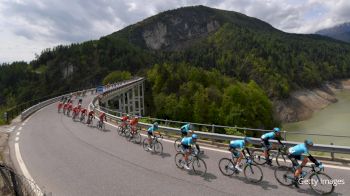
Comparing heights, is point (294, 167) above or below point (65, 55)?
below

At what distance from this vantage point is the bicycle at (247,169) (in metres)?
10.3

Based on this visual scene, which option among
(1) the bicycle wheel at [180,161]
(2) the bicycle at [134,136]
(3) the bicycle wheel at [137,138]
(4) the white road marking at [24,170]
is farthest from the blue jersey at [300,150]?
(2) the bicycle at [134,136]

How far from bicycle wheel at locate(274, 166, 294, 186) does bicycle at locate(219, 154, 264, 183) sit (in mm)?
505

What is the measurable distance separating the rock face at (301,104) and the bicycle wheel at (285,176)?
77873mm

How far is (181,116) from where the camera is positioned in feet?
232

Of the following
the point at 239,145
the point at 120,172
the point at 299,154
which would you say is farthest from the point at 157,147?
the point at 299,154

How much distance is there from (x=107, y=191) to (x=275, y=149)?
20.6ft

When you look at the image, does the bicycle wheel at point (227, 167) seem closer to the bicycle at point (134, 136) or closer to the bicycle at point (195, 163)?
the bicycle at point (195, 163)

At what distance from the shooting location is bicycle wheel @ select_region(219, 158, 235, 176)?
1098 cm

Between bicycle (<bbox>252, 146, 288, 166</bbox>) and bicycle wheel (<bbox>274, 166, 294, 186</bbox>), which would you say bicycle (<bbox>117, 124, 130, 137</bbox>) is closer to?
bicycle (<bbox>252, 146, 288, 166</bbox>)

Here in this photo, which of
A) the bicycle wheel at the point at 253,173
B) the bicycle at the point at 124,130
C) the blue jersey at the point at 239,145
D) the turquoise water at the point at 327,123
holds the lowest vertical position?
the turquoise water at the point at 327,123

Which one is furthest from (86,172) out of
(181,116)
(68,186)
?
(181,116)

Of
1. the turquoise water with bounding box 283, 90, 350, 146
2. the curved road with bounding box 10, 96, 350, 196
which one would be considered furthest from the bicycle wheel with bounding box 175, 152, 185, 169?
the turquoise water with bounding box 283, 90, 350, 146

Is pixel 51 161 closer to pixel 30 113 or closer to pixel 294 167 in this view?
pixel 294 167
